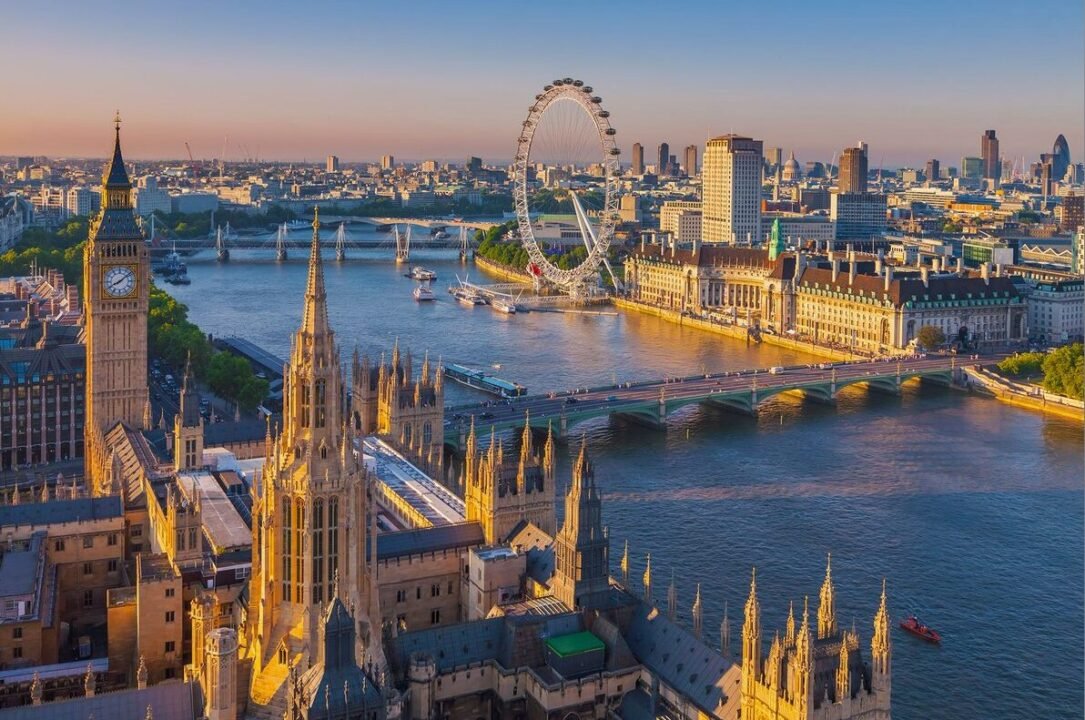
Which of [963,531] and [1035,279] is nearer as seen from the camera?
[963,531]

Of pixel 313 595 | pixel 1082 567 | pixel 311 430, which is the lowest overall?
pixel 1082 567

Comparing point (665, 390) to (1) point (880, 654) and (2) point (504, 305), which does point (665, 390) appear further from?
(2) point (504, 305)

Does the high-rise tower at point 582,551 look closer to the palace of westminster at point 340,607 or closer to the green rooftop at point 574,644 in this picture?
the palace of westminster at point 340,607

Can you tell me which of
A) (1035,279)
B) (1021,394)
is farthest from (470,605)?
(1035,279)

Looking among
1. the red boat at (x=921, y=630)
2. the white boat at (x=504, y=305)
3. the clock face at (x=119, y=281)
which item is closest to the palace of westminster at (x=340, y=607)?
the red boat at (x=921, y=630)

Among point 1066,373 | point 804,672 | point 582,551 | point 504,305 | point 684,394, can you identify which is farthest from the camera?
point 504,305

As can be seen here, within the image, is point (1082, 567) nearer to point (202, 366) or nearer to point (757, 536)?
point (757, 536)

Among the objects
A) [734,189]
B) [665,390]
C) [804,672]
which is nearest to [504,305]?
[665,390]
